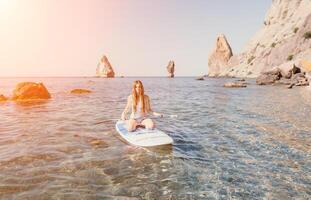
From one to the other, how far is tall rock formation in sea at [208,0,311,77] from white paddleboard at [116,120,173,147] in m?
73.8

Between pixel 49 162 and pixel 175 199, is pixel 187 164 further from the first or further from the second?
pixel 49 162

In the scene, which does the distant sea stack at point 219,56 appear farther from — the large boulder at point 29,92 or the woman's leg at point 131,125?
the woman's leg at point 131,125

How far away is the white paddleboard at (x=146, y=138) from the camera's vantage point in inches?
321

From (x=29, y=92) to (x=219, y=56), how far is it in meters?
170

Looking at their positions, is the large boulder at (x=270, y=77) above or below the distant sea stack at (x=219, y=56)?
below

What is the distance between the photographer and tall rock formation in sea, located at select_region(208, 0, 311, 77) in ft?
257

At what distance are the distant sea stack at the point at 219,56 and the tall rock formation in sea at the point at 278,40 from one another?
38.9 meters

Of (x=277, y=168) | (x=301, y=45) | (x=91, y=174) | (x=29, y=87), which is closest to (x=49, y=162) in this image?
(x=91, y=174)

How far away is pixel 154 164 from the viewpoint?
7000mm

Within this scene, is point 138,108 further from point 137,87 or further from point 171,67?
point 171,67

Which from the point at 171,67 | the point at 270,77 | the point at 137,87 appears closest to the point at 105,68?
the point at 171,67

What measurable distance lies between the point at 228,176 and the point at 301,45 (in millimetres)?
85949

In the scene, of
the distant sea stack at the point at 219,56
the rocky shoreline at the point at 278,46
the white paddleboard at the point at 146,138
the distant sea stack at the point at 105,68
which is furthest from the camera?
the distant sea stack at the point at 219,56

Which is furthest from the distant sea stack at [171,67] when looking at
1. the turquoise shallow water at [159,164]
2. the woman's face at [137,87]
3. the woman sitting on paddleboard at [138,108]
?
the woman's face at [137,87]
